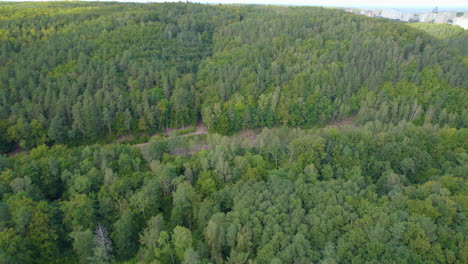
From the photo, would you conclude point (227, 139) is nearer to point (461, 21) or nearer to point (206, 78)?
point (206, 78)

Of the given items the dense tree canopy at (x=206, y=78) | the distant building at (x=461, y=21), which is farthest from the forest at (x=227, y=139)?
the distant building at (x=461, y=21)

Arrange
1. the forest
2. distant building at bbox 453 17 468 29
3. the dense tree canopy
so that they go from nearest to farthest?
the forest, the dense tree canopy, distant building at bbox 453 17 468 29

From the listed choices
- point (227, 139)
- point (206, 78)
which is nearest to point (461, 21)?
point (206, 78)

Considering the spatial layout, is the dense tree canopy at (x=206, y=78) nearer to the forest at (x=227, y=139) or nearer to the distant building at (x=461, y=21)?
the forest at (x=227, y=139)

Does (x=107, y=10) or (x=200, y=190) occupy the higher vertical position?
(x=107, y=10)

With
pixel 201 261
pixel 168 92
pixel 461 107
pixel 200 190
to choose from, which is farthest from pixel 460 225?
pixel 168 92

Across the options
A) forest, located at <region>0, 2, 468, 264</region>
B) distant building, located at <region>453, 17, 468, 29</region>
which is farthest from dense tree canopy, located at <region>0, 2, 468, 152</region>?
distant building, located at <region>453, 17, 468, 29</region>

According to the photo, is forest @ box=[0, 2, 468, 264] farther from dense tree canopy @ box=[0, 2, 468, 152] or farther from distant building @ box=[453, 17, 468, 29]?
distant building @ box=[453, 17, 468, 29]

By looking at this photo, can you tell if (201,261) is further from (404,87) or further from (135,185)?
(404,87)
